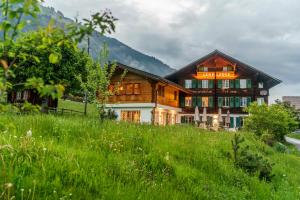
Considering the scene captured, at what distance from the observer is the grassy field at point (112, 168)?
5.64 m

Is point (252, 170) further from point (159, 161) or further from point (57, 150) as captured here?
point (57, 150)

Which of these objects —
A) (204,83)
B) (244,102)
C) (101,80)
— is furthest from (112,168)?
(204,83)

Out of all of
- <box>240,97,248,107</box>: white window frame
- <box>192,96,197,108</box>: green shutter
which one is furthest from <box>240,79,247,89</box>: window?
<box>192,96,197,108</box>: green shutter

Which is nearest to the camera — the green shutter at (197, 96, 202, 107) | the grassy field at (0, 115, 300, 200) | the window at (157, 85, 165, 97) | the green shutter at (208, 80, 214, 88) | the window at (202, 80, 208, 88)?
the grassy field at (0, 115, 300, 200)

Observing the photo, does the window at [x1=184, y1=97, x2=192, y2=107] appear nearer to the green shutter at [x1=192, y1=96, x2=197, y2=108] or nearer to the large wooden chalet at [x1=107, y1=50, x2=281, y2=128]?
the large wooden chalet at [x1=107, y1=50, x2=281, y2=128]

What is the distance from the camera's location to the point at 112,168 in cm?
707

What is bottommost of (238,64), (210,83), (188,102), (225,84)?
(188,102)

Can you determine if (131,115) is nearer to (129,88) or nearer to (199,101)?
(129,88)

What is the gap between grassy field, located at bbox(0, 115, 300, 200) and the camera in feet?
18.5

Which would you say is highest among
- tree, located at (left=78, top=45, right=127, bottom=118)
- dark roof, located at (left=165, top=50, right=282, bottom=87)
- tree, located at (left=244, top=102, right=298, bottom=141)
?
dark roof, located at (left=165, top=50, right=282, bottom=87)

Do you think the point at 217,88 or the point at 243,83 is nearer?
the point at 243,83

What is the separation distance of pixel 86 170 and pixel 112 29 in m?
4.16

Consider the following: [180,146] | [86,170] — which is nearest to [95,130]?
[180,146]

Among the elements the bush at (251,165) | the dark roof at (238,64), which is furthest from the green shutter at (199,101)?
the bush at (251,165)
